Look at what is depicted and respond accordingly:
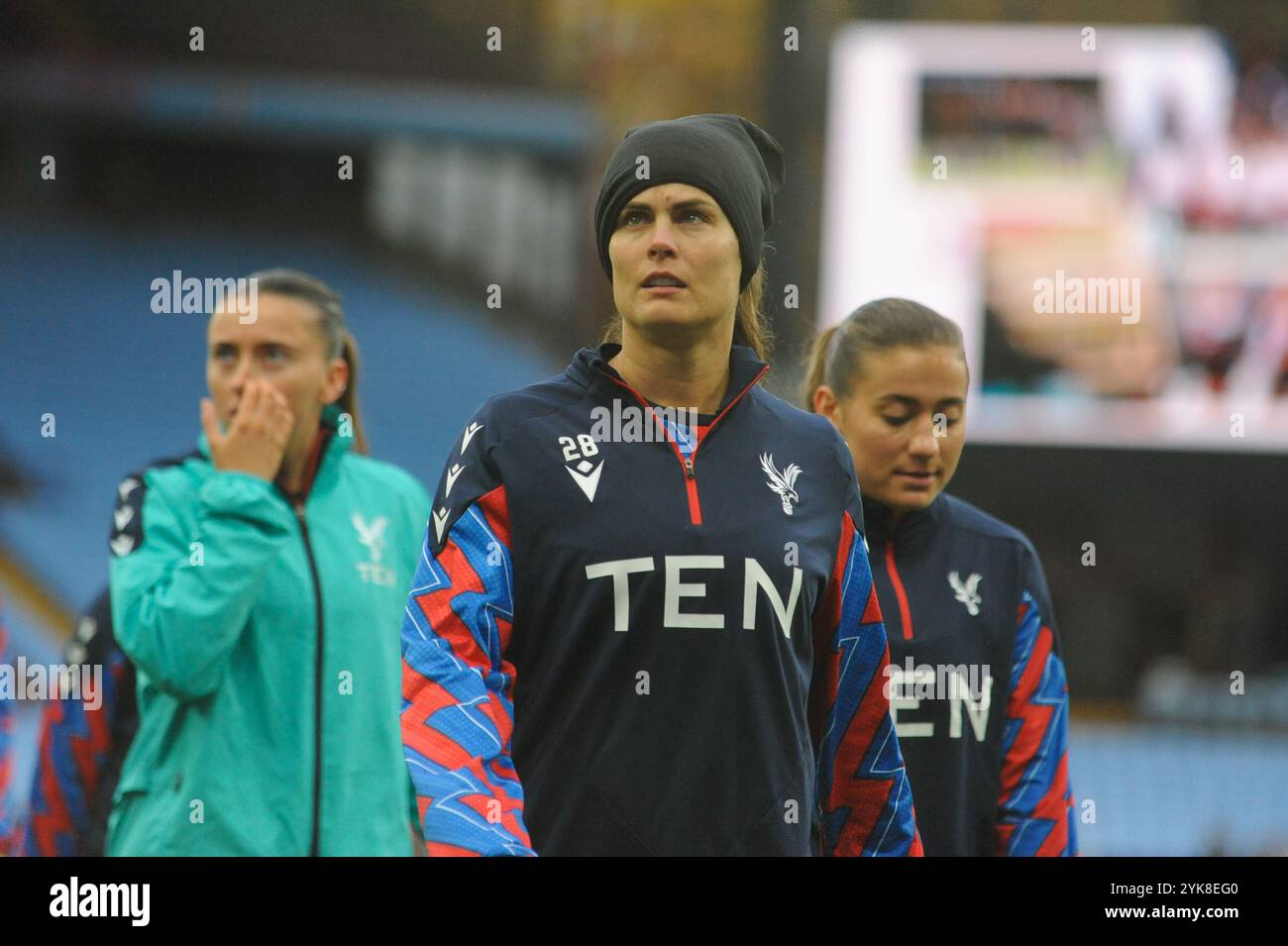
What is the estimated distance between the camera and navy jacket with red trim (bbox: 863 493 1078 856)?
330cm

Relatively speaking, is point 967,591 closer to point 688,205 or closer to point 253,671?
point 688,205

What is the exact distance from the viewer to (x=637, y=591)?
8.30ft

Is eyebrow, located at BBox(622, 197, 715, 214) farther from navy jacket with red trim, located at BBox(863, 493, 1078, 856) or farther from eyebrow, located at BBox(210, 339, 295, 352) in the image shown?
eyebrow, located at BBox(210, 339, 295, 352)

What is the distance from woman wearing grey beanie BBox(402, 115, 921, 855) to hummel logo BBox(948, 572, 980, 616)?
29.1 inches

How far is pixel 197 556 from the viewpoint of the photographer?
3.53 metres

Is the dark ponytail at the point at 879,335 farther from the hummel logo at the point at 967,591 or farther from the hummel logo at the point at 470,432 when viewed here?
the hummel logo at the point at 470,432

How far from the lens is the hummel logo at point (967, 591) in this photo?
3.43 metres

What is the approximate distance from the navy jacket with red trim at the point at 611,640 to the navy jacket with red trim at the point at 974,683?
0.69 meters
